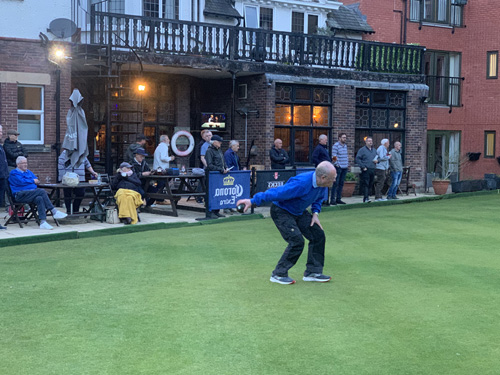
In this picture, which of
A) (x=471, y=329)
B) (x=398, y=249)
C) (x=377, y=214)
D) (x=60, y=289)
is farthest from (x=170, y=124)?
(x=471, y=329)

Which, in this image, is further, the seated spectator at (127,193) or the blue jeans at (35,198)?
the seated spectator at (127,193)

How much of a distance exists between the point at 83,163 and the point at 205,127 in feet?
20.3

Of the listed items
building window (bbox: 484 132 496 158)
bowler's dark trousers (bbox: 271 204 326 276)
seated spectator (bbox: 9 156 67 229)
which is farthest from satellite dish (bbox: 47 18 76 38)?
building window (bbox: 484 132 496 158)

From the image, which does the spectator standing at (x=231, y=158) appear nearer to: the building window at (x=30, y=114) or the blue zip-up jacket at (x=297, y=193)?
the building window at (x=30, y=114)

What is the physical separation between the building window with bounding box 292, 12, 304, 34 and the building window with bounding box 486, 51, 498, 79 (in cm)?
896

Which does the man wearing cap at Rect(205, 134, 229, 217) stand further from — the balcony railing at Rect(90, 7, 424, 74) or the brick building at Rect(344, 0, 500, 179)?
the brick building at Rect(344, 0, 500, 179)

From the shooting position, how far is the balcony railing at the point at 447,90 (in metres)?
30.5

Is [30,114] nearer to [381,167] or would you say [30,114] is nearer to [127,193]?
[127,193]

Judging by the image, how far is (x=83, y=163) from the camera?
16234 mm

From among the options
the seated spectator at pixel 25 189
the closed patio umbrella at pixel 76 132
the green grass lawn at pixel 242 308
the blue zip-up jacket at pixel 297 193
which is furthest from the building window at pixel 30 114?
the blue zip-up jacket at pixel 297 193

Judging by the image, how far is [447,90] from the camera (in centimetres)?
3066

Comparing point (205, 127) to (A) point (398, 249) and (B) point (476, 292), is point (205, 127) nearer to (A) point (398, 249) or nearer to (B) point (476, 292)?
(A) point (398, 249)

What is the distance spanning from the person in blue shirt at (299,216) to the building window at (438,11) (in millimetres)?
23210

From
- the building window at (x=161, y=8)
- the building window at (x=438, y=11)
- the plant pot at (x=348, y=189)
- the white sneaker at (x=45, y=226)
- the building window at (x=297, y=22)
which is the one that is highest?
the building window at (x=438, y=11)
